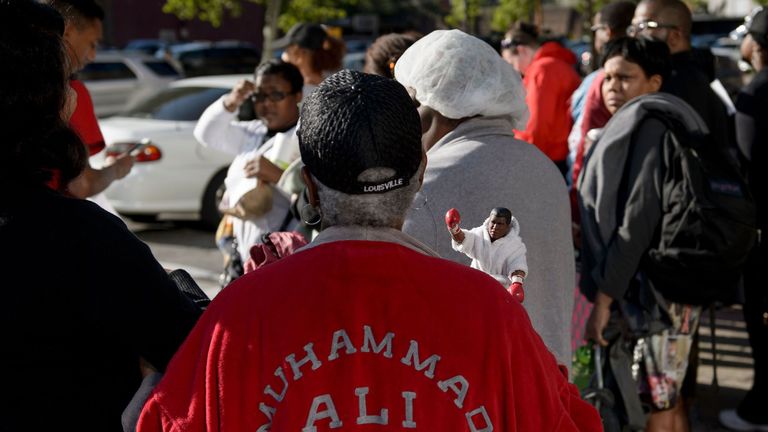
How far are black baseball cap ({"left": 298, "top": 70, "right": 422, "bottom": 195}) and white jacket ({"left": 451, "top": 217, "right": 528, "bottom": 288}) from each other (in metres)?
0.44

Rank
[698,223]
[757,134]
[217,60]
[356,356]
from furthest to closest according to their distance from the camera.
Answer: [217,60] < [757,134] < [698,223] < [356,356]

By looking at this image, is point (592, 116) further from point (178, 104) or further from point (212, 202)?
point (178, 104)

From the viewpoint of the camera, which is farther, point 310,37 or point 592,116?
point 310,37

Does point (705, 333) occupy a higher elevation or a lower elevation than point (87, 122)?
lower

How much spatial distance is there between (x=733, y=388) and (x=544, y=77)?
2105mm

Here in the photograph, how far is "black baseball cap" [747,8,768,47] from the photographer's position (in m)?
4.91

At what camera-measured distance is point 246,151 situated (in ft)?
15.4

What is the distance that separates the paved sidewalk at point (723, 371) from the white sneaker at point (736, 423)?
5 cm

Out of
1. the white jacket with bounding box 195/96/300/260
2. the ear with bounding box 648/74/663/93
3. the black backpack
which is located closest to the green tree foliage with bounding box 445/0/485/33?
the white jacket with bounding box 195/96/300/260

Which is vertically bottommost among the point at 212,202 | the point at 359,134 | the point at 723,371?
the point at 212,202

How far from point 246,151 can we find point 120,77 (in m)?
15.2

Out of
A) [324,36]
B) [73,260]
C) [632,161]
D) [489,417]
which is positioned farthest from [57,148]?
[324,36]

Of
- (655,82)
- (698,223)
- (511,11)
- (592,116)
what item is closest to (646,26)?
(592,116)

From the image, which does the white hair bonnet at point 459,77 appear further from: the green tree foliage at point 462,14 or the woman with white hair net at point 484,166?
the green tree foliage at point 462,14
